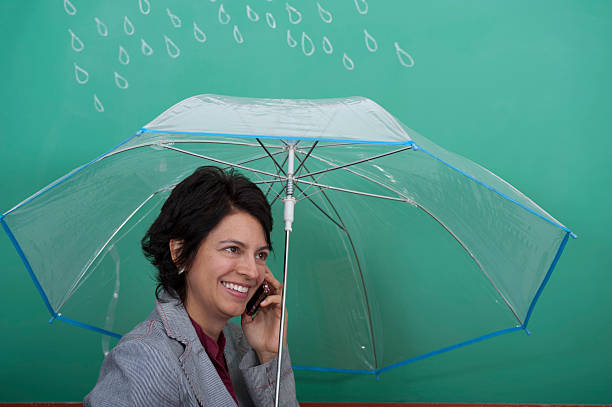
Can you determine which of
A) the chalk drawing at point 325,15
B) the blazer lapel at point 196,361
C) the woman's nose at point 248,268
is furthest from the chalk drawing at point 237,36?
the blazer lapel at point 196,361

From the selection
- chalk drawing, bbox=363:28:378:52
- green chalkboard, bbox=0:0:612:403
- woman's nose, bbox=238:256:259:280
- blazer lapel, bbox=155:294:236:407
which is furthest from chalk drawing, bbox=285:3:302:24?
blazer lapel, bbox=155:294:236:407

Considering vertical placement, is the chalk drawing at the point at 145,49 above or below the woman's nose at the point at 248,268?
above

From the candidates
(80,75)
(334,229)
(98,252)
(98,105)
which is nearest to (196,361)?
(98,252)

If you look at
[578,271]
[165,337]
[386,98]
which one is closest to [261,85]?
[386,98]

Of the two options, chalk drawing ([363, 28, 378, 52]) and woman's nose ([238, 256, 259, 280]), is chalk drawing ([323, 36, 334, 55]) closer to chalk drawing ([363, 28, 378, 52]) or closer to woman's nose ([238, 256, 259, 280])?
chalk drawing ([363, 28, 378, 52])

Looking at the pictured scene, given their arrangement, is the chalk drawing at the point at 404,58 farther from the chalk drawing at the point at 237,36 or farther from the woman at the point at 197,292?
the woman at the point at 197,292

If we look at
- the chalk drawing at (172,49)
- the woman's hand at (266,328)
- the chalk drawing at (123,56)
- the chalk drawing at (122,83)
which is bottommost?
the woman's hand at (266,328)

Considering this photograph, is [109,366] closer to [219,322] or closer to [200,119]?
[219,322]

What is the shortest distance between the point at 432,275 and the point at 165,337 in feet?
3.43

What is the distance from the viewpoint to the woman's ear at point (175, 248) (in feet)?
4.31

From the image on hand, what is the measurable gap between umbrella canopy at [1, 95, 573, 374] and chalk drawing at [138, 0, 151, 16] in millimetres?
1084

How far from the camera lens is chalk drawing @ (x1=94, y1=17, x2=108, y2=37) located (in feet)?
7.28

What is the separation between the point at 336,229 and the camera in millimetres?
1691

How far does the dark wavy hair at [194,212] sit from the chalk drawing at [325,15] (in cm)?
118
